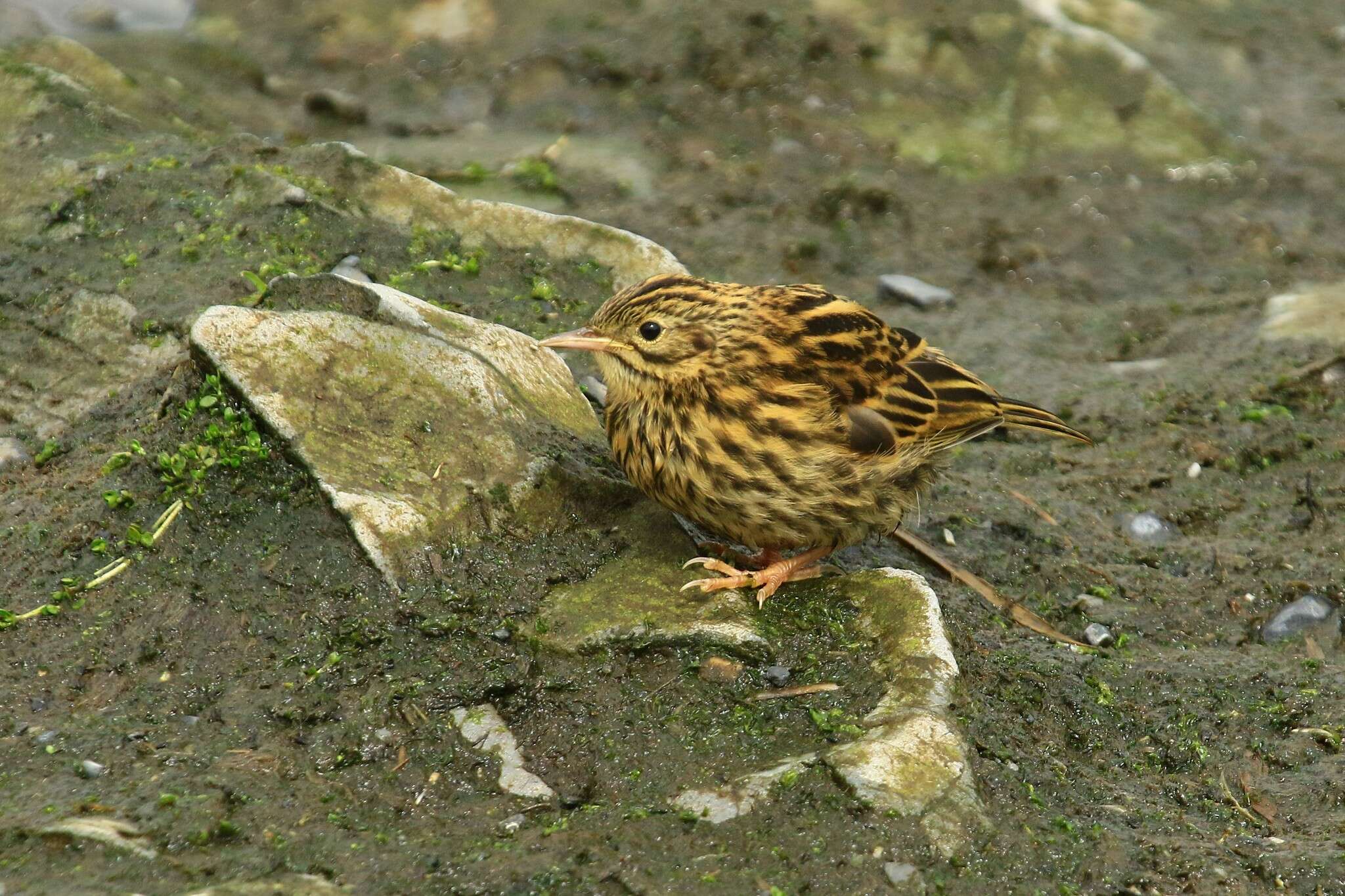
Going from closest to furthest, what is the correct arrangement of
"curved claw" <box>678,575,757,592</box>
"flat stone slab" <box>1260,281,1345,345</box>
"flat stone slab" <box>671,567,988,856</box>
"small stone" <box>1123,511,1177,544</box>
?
"flat stone slab" <box>671,567,988,856</box>, "curved claw" <box>678,575,757,592</box>, "small stone" <box>1123,511,1177,544</box>, "flat stone slab" <box>1260,281,1345,345</box>

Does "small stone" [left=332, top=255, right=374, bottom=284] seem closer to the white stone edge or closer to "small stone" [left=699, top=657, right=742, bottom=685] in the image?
the white stone edge

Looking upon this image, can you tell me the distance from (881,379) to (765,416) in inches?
26.4

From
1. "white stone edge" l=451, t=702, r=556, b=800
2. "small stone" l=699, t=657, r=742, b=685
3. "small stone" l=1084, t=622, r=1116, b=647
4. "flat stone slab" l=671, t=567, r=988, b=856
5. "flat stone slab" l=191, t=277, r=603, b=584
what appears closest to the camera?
"flat stone slab" l=671, t=567, r=988, b=856

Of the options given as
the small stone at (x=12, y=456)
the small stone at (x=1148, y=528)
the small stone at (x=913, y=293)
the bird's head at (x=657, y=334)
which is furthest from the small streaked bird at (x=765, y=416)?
the small stone at (x=913, y=293)

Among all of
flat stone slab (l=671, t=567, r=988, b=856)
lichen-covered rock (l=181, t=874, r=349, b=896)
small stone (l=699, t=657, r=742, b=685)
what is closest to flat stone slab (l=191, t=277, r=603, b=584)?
small stone (l=699, t=657, r=742, b=685)

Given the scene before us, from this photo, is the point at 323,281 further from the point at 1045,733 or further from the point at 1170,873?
the point at 1170,873

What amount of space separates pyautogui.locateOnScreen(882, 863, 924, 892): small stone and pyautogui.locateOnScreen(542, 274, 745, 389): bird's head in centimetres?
218

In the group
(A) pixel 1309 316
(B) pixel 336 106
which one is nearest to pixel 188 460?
(B) pixel 336 106

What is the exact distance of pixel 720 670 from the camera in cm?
461

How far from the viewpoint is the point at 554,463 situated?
5.25m

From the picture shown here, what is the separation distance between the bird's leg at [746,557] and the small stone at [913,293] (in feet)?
12.8

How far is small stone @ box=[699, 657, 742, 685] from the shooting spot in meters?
4.59

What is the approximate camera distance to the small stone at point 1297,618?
5793mm

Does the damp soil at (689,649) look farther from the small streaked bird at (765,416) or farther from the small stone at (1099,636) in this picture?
the small streaked bird at (765,416)
